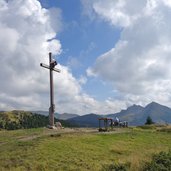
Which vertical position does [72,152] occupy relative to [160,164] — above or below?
above

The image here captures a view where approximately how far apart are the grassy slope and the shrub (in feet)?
2.46

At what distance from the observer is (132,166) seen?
21766mm

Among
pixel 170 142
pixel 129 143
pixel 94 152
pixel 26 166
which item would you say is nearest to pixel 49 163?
pixel 26 166

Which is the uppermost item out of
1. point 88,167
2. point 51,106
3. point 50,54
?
point 50,54

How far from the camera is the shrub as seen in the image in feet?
68.4

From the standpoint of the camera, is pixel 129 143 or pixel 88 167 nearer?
pixel 88 167

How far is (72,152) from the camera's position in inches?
996

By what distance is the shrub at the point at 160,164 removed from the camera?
2084 cm

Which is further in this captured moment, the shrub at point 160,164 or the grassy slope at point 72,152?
the grassy slope at point 72,152

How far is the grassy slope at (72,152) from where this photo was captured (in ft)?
72.1

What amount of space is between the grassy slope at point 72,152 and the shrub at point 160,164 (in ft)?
2.46

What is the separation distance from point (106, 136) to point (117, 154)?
821 cm

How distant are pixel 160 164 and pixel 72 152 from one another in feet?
22.0

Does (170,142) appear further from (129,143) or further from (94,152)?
(94,152)
